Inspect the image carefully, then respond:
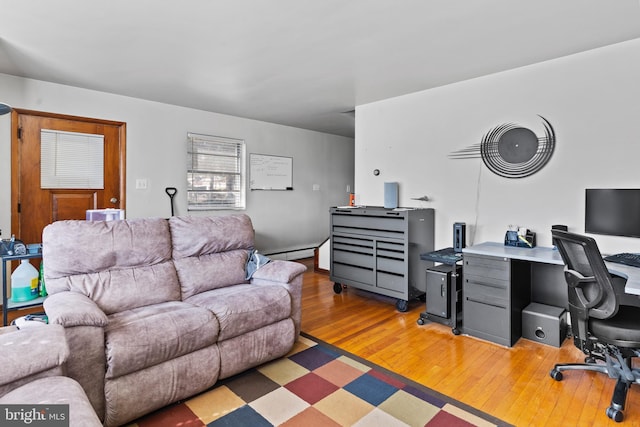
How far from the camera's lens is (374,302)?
12.9 feet

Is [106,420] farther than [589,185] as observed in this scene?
No

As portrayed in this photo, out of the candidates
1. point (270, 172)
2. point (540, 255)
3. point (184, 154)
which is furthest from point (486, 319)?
point (184, 154)

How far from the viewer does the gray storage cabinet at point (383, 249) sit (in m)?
3.57

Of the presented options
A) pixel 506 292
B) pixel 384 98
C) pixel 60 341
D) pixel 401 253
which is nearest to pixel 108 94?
pixel 384 98

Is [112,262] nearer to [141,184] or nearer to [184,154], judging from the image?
[141,184]

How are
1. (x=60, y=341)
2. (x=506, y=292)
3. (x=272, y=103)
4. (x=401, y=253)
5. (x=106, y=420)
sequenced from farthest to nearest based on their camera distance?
(x=272, y=103) → (x=401, y=253) → (x=506, y=292) → (x=106, y=420) → (x=60, y=341)

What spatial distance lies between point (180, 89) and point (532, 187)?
386cm

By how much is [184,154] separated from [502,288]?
13.7 feet

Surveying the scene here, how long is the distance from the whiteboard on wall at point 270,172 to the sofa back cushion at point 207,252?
2610 mm

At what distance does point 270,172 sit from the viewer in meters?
5.82

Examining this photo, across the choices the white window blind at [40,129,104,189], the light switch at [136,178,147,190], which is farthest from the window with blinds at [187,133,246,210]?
the white window blind at [40,129,104,189]

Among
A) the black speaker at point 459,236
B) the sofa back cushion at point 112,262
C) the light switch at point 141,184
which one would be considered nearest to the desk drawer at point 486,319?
the black speaker at point 459,236

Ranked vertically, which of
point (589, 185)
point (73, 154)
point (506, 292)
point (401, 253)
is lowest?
point (506, 292)

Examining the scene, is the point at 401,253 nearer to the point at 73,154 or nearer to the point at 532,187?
the point at 532,187
